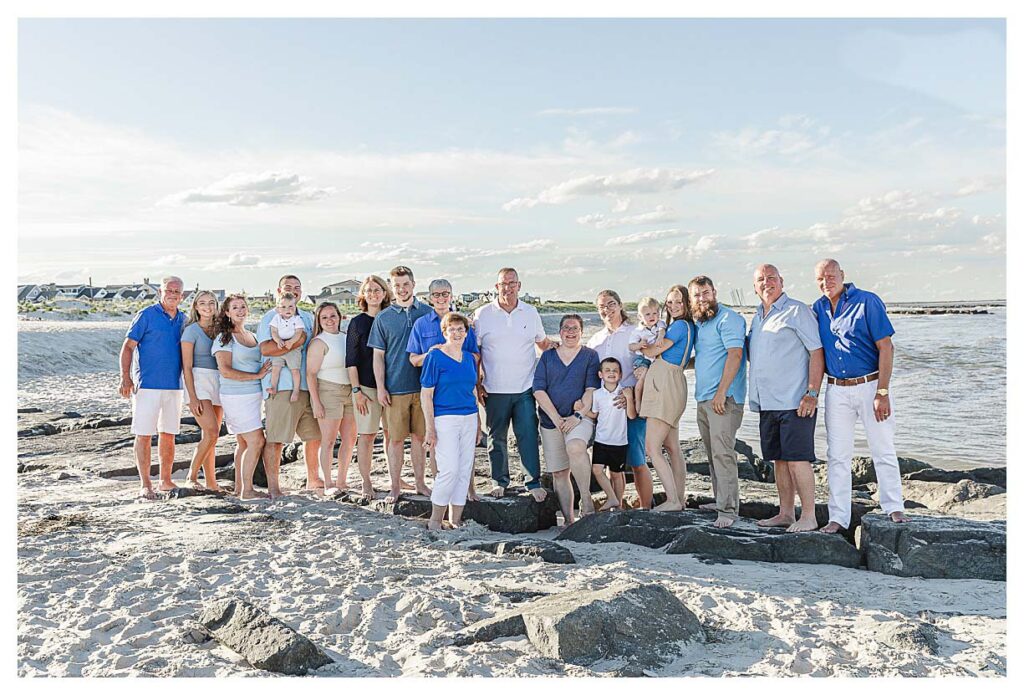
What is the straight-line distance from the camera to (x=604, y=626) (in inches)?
167

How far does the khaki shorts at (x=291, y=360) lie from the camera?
7.51m

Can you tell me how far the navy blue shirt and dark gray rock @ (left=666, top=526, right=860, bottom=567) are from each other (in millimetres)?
1269

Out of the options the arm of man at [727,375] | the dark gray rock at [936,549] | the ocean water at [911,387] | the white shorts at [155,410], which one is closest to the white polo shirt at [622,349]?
the arm of man at [727,375]

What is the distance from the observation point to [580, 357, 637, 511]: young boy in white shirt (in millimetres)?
6711

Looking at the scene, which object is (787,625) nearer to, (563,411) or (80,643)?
(563,411)

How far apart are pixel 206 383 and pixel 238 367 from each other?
1.33 feet

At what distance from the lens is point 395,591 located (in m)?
5.09

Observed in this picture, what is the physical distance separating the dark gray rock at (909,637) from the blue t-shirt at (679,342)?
8.65 feet

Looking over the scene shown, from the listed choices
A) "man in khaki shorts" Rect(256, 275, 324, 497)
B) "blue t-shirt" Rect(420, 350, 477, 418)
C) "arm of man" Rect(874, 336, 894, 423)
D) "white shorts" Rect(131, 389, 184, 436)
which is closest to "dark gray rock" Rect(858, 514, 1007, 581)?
"arm of man" Rect(874, 336, 894, 423)

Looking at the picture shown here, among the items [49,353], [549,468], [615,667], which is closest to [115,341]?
[49,353]

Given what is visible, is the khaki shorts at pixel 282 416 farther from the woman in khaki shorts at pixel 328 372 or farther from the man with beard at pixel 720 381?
the man with beard at pixel 720 381

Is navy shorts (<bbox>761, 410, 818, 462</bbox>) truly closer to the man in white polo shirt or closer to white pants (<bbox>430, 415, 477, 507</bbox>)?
the man in white polo shirt

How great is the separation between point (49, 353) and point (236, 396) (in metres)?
19.1

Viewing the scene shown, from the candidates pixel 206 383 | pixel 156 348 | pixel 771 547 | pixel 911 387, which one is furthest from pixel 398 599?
pixel 911 387
